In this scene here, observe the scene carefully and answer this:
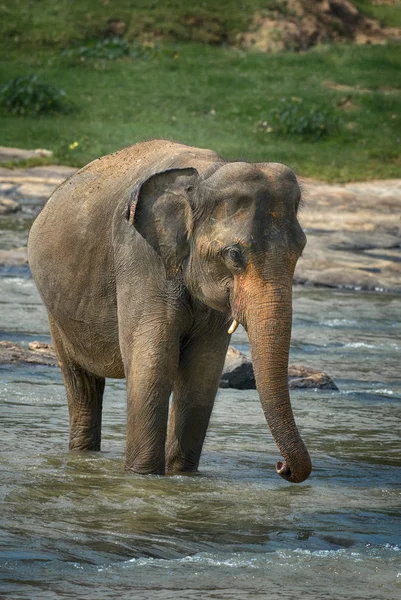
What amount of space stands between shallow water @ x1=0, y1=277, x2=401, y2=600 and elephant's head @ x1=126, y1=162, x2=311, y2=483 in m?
0.48

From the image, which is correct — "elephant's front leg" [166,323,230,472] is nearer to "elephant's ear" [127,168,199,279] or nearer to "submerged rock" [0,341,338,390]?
"elephant's ear" [127,168,199,279]

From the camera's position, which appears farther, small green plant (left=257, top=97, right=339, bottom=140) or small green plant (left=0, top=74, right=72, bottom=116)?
small green plant (left=0, top=74, right=72, bottom=116)

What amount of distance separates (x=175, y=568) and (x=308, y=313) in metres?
9.11

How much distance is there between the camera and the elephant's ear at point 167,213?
21.2ft

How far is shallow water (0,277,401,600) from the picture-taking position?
5250 millimetres

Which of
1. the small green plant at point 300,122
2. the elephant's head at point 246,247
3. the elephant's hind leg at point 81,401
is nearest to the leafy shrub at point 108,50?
the small green plant at point 300,122

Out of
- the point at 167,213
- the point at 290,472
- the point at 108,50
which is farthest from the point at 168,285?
the point at 108,50

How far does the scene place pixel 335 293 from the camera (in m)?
16.0

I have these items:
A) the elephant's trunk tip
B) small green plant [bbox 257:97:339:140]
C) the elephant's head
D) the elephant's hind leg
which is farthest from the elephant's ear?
small green plant [bbox 257:97:339:140]

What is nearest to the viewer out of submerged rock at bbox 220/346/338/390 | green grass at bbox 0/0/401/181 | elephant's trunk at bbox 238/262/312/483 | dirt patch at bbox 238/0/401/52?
elephant's trunk at bbox 238/262/312/483

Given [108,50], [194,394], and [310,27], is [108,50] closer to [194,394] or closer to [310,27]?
[310,27]

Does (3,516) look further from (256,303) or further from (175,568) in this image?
(256,303)

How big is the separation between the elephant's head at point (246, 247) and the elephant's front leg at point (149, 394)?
37 cm

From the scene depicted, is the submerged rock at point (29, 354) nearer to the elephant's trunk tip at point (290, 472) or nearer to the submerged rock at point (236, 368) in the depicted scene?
the submerged rock at point (236, 368)
